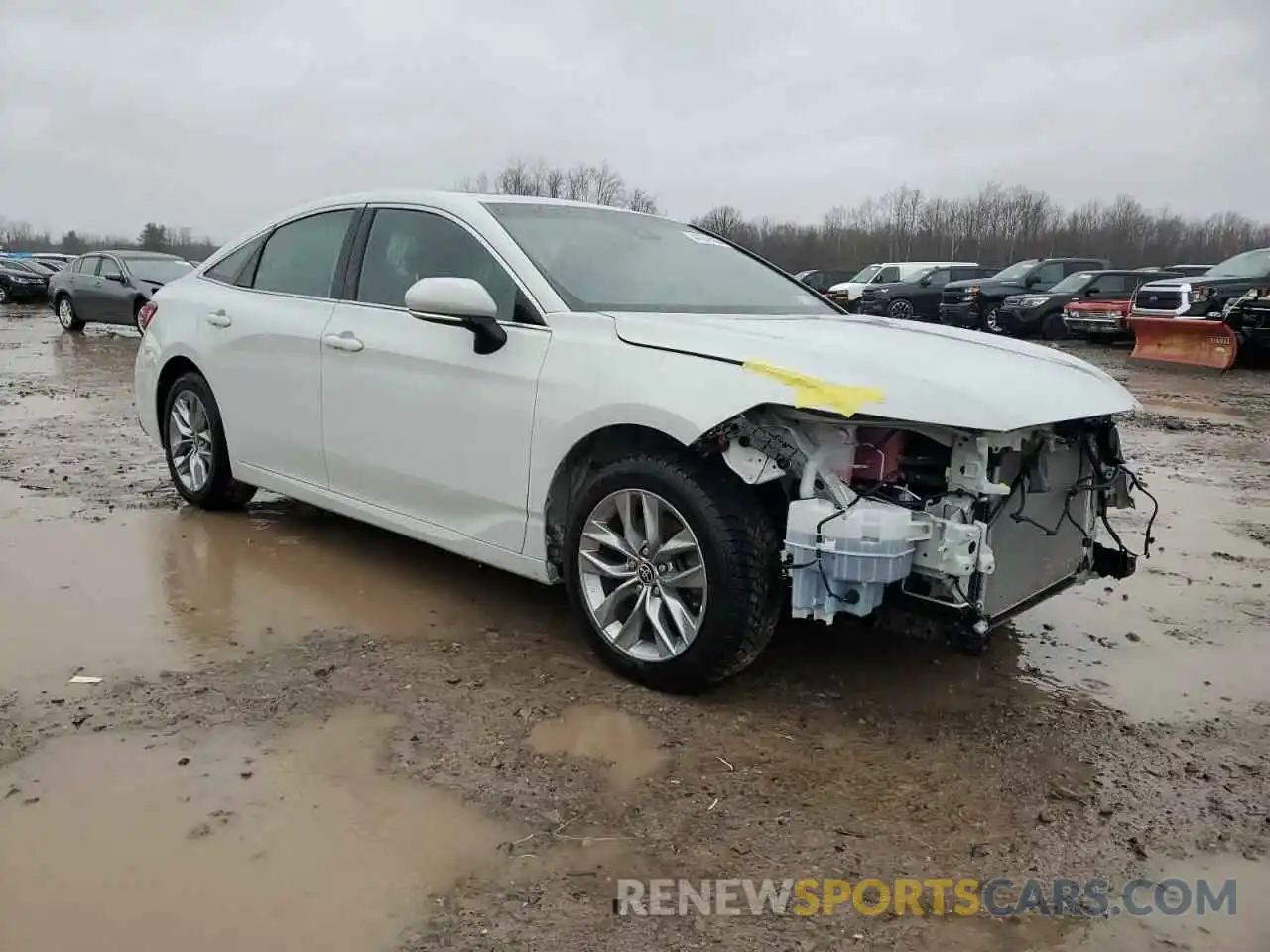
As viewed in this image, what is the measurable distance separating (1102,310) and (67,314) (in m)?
19.9

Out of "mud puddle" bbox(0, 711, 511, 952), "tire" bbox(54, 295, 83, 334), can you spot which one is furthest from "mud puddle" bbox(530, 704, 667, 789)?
"tire" bbox(54, 295, 83, 334)

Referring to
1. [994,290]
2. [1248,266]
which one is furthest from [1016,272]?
[1248,266]

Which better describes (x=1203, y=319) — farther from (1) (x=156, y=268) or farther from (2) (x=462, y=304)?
(1) (x=156, y=268)

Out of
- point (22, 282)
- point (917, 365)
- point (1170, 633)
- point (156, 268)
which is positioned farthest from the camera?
point (22, 282)

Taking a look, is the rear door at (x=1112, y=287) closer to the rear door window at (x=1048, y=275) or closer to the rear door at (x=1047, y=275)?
the rear door at (x=1047, y=275)

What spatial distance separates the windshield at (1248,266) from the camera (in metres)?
16.1

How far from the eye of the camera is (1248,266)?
16469 mm

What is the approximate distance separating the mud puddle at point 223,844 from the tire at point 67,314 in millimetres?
19240

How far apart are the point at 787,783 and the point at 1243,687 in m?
1.92

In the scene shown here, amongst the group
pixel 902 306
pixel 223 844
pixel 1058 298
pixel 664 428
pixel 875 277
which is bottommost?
pixel 223 844

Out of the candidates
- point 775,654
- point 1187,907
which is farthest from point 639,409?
point 1187,907

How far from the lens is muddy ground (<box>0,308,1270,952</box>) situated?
2336 mm

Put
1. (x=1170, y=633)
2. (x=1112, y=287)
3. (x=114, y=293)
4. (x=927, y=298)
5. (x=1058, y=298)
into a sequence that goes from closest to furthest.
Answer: (x=1170, y=633) → (x=114, y=293) → (x=1112, y=287) → (x=1058, y=298) → (x=927, y=298)

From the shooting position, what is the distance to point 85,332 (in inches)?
790
